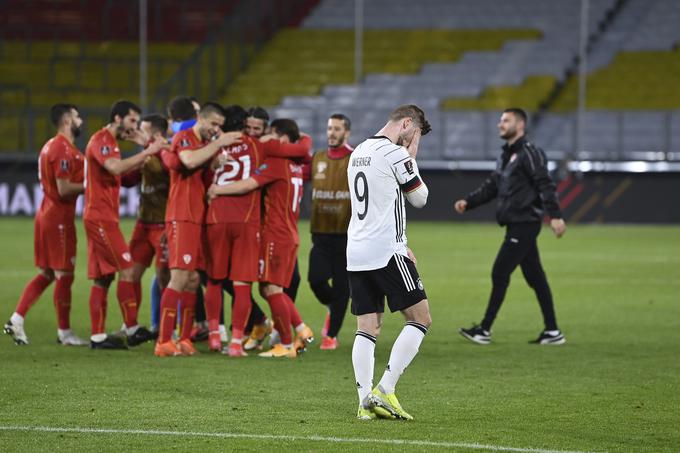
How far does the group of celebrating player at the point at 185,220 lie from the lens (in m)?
10.7

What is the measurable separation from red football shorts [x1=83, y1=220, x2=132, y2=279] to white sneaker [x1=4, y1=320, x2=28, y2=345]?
925 millimetres

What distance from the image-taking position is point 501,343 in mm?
12047

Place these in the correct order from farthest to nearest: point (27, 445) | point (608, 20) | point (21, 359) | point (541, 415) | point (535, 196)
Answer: point (608, 20), point (535, 196), point (21, 359), point (541, 415), point (27, 445)

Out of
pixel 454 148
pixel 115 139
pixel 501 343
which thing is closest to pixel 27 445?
pixel 115 139

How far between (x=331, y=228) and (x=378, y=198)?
131 inches

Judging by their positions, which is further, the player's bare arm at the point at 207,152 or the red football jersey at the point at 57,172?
the red football jersey at the point at 57,172

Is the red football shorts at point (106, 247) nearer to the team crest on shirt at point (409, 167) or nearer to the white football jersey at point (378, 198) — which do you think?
the white football jersey at point (378, 198)

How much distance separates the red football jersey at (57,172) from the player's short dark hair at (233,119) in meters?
1.62

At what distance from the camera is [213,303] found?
1109 centimetres

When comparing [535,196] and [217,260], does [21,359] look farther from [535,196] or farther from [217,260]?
[535,196]

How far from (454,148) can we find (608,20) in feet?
29.0

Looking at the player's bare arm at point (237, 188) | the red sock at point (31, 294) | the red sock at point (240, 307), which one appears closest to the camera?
the player's bare arm at point (237, 188)

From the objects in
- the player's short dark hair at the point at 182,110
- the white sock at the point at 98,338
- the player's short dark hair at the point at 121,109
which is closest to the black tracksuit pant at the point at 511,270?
the player's short dark hair at the point at 182,110

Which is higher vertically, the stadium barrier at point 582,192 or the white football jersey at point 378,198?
the white football jersey at point 378,198
